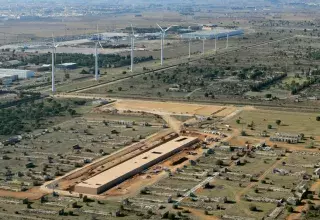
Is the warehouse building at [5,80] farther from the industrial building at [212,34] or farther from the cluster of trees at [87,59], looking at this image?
the industrial building at [212,34]

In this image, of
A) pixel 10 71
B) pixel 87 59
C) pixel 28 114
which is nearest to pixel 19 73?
pixel 10 71

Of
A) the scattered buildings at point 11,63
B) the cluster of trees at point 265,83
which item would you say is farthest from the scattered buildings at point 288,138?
the scattered buildings at point 11,63

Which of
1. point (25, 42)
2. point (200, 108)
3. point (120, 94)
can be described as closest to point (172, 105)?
point (200, 108)

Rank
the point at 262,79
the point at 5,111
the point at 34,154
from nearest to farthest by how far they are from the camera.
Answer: the point at 34,154, the point at 5,111, the point at 262,79

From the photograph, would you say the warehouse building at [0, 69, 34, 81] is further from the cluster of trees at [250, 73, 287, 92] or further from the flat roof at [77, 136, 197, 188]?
the flat roof at [77, 136, 197, 188]

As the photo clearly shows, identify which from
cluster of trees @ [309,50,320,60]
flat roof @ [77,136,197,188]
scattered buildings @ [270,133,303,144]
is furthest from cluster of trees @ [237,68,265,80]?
flat roof @ [77,136,197,188]

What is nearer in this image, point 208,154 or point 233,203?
point 233,203

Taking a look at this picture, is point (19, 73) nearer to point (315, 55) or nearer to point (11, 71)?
point (11, 71)

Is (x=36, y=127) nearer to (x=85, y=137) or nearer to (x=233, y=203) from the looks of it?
(x=85, y=137)
